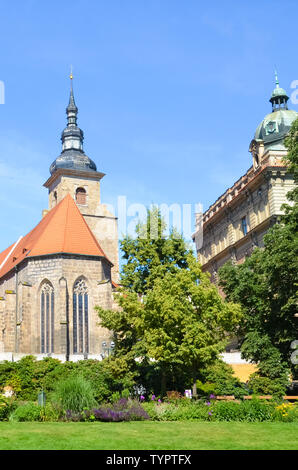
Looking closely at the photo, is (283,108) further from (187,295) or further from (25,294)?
(187,295)

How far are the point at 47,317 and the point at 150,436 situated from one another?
33362 mm

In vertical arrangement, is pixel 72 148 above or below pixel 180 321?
above

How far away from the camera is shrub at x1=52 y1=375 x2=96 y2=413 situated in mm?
Result: 19047

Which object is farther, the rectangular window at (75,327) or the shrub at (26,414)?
the rectangular window at (75,327)

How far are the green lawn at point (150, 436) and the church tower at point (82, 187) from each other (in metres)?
47.1

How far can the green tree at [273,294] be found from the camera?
2658 centimetres

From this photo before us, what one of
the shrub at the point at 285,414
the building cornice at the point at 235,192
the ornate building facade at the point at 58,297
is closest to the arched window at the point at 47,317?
the ornate building facade at the point at 58,297

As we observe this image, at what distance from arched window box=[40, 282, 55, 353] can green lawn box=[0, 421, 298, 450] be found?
29423 millimetres

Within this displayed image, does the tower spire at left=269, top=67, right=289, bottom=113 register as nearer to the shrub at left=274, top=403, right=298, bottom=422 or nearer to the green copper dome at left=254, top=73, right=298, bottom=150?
the green copper dome at left=254, top=73, right=298, bottom=150

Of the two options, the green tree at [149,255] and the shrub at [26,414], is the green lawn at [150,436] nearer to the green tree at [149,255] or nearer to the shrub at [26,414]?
the shrub at [26,414]

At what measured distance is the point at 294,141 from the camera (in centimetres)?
2772

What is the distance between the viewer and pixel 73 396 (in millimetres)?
19328

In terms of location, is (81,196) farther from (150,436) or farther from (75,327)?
(150,436)

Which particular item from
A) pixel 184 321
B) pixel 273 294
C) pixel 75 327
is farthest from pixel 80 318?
pixel 184 321
